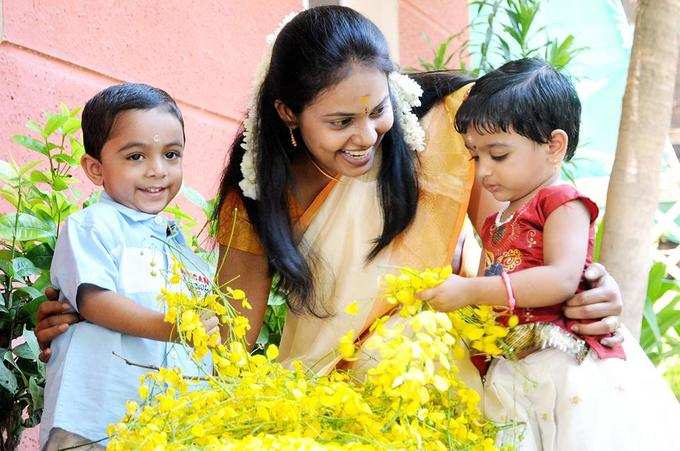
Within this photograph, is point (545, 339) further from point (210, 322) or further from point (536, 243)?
point (210, 322)

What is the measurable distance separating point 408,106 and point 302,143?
0.27 metres

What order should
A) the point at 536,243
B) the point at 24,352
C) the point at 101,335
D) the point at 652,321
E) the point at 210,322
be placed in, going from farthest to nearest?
the point at 652,321
the point at 24,352
the point at 101,335
the point at 536,243
the point at 210,322

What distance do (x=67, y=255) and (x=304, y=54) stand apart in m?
0.65

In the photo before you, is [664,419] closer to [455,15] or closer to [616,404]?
[616,404]

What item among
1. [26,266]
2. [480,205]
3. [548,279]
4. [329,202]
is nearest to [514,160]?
[548,279]

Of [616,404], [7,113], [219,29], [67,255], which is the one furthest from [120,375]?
[219,29]

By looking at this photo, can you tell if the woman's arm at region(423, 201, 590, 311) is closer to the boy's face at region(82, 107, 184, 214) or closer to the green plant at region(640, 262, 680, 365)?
the boy's face at region(82, 107, 184, 214)

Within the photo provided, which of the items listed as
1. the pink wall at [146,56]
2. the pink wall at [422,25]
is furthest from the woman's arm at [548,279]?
the pink wall at [422,25]

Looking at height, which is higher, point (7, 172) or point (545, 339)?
point (7, 172)

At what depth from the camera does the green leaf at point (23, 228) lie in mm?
2443

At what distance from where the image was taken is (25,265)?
2.47 m

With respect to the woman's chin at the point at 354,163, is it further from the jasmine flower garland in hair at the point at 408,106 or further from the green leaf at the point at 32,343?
the green leaf at the point at 32,343

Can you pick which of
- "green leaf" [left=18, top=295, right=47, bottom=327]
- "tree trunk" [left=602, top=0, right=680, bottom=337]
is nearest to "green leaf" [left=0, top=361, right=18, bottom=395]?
"green leaf" [left=18, top=295, right=47, bottom=327]

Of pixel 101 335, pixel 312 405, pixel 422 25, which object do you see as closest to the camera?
pixel 312 405
